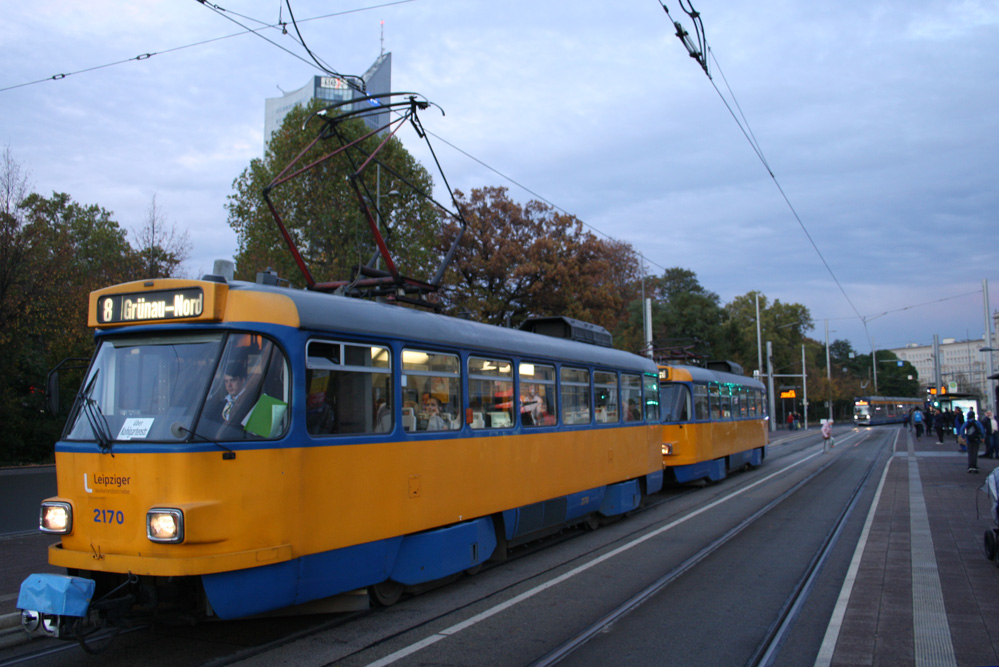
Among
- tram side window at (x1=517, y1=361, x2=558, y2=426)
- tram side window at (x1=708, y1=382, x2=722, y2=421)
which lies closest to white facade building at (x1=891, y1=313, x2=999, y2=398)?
tram side window at (x1=708, y1=382, x2=722, y2=421)

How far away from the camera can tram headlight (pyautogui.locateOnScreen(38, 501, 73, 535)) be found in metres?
5.61

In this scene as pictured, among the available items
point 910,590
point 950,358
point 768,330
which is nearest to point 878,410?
point 768,330

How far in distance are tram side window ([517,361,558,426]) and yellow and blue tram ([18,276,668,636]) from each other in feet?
5.03

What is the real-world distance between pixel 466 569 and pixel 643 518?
5.82 m

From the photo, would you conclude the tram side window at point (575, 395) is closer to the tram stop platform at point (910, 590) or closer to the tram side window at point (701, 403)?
Result: the tram stop platform at point (910, 590)

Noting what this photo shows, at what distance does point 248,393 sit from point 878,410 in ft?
252

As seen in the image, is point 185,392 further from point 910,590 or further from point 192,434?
point 910,590

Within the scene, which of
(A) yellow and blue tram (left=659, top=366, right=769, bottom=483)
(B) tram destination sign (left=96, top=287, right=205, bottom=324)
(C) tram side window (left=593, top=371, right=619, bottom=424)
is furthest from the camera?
(A) yellow and blue tram (left=659, top=366, right=769, bottom=483)

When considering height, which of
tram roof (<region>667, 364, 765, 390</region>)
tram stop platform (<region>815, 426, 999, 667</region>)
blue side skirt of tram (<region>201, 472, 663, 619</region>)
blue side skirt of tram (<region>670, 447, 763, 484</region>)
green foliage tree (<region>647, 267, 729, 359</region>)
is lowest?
tram stop platform (<region>815, 426, 999, 667</region>)

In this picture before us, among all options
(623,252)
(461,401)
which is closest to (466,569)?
(461,401)

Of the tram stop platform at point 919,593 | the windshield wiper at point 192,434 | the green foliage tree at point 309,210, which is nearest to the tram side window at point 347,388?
the windshield wiper at point 192,434

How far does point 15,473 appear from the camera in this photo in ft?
74.9

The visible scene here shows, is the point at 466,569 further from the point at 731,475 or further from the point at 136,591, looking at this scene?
the point at 731,475

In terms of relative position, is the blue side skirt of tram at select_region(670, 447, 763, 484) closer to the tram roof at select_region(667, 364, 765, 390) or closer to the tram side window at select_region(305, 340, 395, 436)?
the tram roof at select_region(667, 364, 765, 390)
